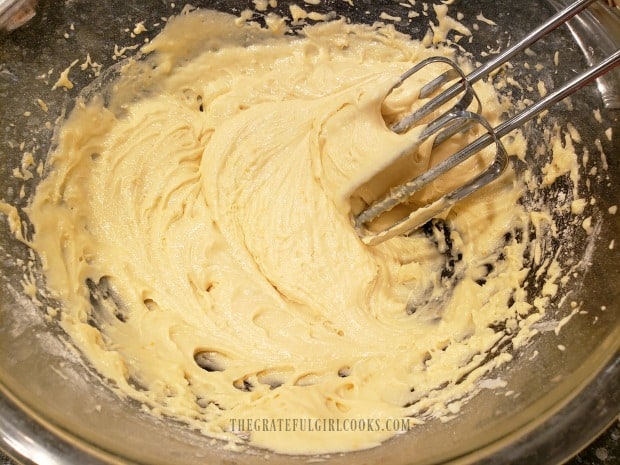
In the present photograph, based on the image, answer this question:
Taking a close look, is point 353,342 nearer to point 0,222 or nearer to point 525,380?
point 525,380

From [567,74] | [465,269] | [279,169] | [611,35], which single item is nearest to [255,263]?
[279,169]

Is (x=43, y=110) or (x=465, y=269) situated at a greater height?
(x=43, y=110)

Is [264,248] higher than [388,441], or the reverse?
[264,248]

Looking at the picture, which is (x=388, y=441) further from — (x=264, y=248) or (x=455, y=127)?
(x=455, y=127)

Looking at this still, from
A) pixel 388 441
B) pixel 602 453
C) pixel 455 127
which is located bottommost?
pixel 602 453

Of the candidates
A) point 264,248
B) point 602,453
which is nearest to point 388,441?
point 602,453
